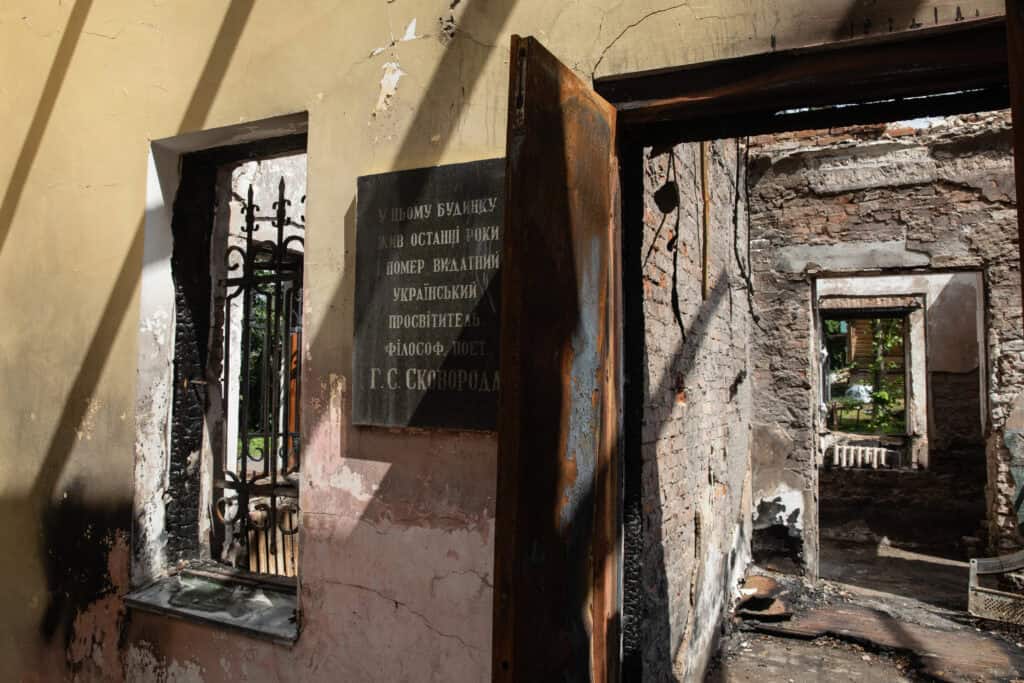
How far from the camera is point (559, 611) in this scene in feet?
5.94

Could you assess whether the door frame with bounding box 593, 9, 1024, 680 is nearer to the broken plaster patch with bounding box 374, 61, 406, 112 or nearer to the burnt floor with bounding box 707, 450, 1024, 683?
the broken plaster patch with bounding box 374, 61, 406, 112

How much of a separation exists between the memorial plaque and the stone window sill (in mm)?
895

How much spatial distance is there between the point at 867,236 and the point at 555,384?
5.33m

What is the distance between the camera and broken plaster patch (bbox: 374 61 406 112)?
2572mm

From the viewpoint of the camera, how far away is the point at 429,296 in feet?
8.01

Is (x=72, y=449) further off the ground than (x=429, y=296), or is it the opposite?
(x=429, y=296)

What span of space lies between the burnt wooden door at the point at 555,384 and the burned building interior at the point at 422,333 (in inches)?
0.4

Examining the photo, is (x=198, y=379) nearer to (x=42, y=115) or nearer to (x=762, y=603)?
(x=42, y=115)

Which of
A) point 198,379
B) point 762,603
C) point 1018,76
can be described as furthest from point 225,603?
point 762,603

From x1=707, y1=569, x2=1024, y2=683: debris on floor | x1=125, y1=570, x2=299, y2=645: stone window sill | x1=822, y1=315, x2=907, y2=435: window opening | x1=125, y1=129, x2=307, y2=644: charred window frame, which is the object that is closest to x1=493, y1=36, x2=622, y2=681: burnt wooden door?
x1=125, y1=570, x2=299, y2=645: stone window sill

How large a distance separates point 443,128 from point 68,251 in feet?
6.76

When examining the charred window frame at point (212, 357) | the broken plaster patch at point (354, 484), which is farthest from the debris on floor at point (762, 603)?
the broken plaster patch at point (354, 484)

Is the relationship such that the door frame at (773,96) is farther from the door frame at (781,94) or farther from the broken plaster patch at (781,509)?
the broken plaster patch at (781,509)

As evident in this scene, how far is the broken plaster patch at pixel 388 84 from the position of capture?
101 inches
